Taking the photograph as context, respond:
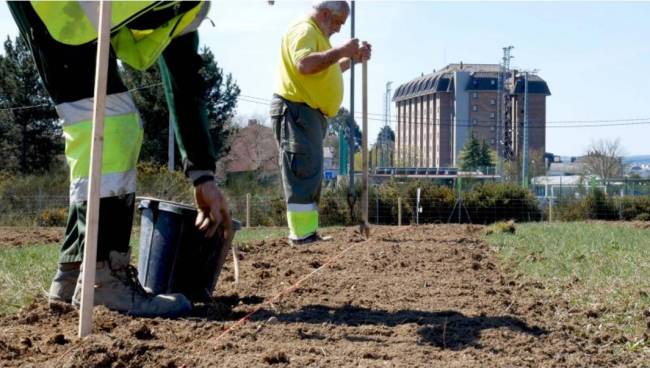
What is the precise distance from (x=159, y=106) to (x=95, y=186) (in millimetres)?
31957

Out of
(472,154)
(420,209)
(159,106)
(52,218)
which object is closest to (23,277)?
(420,209)

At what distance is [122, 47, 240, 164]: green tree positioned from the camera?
34125 mm

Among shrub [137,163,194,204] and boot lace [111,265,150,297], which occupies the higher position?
shrub [137,163,194,204]

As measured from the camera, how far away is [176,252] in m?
4.13

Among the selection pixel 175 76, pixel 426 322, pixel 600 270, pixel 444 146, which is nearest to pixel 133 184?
pixel 175 76

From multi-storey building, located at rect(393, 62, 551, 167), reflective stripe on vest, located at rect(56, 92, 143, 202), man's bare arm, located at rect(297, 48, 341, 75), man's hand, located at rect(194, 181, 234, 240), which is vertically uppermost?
multi-storey building, located at rect(393, 62, 551, 167)

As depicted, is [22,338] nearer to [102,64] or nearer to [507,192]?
[102,64]

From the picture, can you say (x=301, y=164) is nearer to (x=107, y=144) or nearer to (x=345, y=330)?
(x=107, y=144)

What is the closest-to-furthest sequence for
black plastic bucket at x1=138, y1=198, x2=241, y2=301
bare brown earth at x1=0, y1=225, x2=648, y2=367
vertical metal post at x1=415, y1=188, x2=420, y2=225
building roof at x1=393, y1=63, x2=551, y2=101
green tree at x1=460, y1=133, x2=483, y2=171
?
bare brown earth at x1=0, y1=225, x2=648, y2=367 → black plastic bucket at x1=138, y1=198, x2=241, y2=301 → vertical metal post at x1=415, y1=188, x2=420, y2=225 → green tree at x1=460, y1=133, x2=483, y2=171 → building roof at x1=393, y1=63, x2=551, y2=101

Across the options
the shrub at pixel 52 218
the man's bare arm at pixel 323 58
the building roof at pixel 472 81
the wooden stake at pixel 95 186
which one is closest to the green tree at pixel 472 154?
the building roof at pixel 472 81

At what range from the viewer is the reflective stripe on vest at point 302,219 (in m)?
6.73

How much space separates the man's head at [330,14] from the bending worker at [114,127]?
124 inches

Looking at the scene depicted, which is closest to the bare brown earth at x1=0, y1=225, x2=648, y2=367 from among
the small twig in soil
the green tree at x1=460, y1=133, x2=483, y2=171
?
the small twig in soil

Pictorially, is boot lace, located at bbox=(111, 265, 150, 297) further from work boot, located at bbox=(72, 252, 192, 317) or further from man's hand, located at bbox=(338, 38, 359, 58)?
man's hand, located at bbox=(338, 38, 359, 58)
